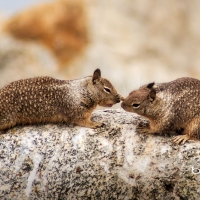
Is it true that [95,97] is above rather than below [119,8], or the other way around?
below

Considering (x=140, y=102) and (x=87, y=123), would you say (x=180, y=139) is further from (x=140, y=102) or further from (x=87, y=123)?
(x=87, y=123)

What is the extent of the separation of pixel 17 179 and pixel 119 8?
1085 cm

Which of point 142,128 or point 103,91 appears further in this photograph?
point 103,91

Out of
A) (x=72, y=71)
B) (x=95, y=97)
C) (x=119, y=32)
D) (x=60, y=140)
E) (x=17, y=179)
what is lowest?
(x=17, y=179)

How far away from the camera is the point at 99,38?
1603 centimetres

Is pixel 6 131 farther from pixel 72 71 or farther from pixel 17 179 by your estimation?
pixel 72 71

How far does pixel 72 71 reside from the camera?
15891 mm

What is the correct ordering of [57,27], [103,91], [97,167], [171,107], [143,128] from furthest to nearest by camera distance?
[57,27]
[103,91]
[143,128]
[171,107]
[97,167]

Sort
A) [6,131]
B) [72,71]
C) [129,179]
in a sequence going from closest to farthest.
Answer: [129,179] → [6,131] → [72,71]

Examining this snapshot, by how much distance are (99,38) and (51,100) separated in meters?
9.73

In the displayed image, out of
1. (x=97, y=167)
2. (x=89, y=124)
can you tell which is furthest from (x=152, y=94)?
(x=97, y=167)

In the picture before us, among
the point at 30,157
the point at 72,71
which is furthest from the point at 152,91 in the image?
the point at 72,71

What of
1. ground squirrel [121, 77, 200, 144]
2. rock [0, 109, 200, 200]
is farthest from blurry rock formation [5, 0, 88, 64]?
rock [0, 109, 200, 200]

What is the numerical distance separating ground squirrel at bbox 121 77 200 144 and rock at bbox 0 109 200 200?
0.42 feet
